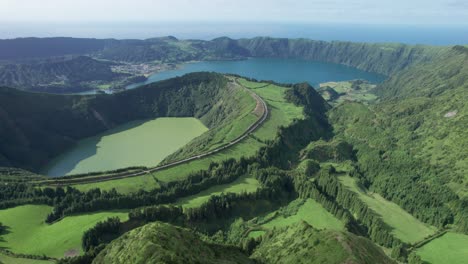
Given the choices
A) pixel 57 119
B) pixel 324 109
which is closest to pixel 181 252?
pixel 57 119

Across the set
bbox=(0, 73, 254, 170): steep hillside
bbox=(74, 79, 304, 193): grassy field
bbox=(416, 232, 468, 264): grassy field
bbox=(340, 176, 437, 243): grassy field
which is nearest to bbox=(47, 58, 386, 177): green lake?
bbox=(0, 73, 254, 170): steep hillside

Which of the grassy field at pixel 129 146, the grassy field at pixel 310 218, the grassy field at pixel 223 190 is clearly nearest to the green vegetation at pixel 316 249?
the grassy field at pixel 310 218

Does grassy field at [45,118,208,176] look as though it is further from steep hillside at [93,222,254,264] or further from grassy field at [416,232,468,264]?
grassy field at [416,232,468,264]

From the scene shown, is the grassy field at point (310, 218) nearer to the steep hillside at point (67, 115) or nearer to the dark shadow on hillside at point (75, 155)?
the steep hillside at point (67, 115)

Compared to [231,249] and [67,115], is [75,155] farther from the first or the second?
[231,249]

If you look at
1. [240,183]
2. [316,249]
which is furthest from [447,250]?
[240,183]

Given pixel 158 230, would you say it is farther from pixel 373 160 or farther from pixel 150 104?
pixel 150 104
